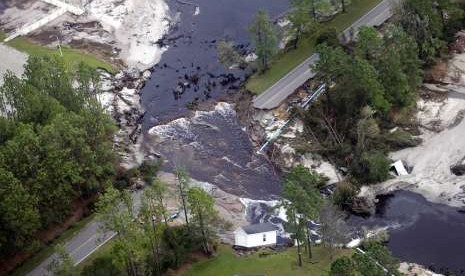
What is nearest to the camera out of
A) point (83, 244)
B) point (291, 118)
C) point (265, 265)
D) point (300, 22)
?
point (265, 265)

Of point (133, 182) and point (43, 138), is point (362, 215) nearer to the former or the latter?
point (133, 182)

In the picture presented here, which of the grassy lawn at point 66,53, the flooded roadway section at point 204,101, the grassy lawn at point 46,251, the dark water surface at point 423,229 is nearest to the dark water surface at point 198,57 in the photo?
the flooded roadway section at point 204,101

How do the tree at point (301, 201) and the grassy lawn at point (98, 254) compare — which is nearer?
the tree at point (301, 201)

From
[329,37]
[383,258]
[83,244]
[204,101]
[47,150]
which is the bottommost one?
[383,258]

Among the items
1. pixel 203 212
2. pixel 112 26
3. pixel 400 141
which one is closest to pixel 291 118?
pixel 400 141

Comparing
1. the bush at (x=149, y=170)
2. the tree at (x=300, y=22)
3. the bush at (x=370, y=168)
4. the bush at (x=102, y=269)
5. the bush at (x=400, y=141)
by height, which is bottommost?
the bush at (x=102, y=269)

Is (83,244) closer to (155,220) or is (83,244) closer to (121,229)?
(155,220)

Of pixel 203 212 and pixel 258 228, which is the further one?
pixel 258 228

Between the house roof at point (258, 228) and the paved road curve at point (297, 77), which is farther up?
the paved road curve at point (297, 77)

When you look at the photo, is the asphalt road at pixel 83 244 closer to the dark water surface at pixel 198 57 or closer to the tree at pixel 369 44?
the dark water surface at pixel 198 57
